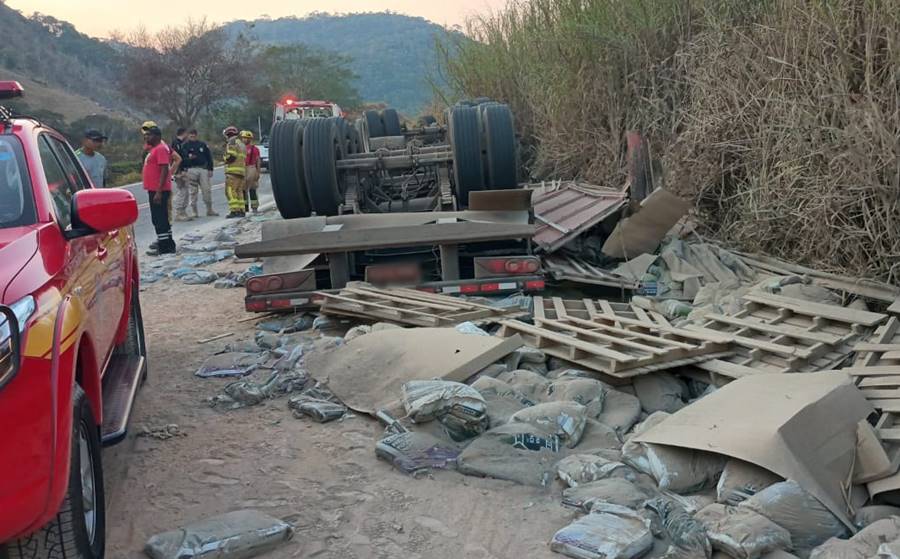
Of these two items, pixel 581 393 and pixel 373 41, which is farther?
pixel 373 41

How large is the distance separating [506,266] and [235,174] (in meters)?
9.80

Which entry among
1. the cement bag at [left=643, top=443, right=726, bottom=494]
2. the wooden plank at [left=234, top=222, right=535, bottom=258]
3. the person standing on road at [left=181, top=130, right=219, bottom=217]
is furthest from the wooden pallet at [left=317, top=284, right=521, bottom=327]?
the person standing on road at [left=181, top=130, right=219, bottom=217]

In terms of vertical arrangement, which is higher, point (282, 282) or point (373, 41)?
point (373, 41)

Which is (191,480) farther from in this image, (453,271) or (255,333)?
(453,271)

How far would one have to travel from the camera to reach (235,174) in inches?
607

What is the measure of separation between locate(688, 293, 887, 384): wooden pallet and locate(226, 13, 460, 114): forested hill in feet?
209

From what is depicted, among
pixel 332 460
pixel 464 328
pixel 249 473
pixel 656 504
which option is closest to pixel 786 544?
pixel 656 504

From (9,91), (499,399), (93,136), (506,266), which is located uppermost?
(9,91)

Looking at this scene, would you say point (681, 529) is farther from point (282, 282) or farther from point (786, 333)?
point (282, 282)

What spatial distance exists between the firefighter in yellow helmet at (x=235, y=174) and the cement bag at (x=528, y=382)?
11440 mm

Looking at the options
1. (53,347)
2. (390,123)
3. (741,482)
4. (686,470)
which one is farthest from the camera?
(390,123)

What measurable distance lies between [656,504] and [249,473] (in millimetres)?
1858

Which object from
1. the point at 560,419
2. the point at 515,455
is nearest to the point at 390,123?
the point at 560,419

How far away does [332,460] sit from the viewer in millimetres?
4090
